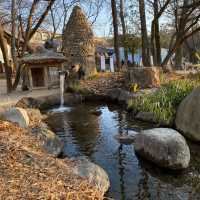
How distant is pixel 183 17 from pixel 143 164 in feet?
44.8

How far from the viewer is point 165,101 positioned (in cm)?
1069

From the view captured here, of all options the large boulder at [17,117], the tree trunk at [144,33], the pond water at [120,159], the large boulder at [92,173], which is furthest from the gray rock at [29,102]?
the tree trunk at [144,33]

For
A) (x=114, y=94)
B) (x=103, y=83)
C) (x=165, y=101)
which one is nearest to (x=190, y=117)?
(x=165, y=101)

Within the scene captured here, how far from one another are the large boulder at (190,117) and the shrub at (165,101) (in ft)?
2.09

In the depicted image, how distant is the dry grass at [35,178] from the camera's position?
402 cm

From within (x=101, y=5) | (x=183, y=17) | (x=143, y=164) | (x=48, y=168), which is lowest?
(x=143, y=164)

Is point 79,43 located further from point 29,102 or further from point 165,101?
point 165,101

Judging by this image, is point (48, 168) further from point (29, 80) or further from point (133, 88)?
point (29, 80)

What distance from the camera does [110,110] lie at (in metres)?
12.5

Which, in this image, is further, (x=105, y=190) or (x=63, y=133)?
(x=63, y=133)

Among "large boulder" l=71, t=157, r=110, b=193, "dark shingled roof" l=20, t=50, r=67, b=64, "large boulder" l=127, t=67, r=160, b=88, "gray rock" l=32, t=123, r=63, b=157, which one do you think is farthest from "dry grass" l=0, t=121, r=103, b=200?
"dark shingled roof" l=20, t=50, r=67, b=64

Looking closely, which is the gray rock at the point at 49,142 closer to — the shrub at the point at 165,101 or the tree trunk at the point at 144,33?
the shrub at the point at 165,101

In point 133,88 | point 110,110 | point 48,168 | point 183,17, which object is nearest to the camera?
point 48,168

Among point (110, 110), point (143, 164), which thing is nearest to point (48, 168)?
point (143, 164)
